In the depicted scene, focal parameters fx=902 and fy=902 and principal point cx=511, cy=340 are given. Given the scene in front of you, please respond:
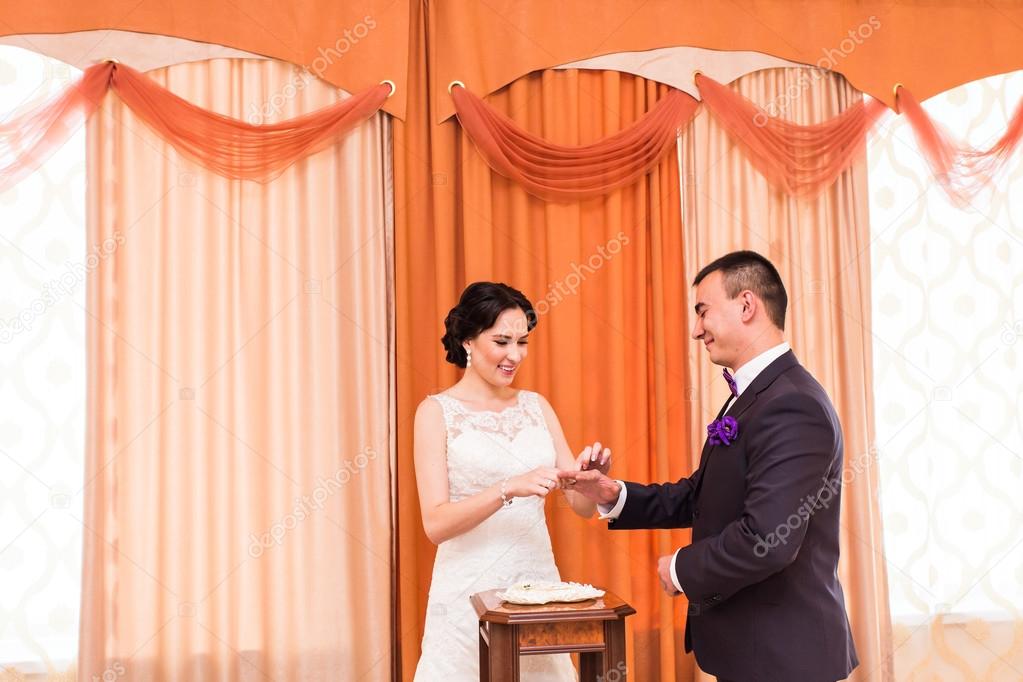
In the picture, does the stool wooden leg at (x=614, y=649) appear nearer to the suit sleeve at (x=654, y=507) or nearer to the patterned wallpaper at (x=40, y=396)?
the suit sleeve at (x=654, y=507)

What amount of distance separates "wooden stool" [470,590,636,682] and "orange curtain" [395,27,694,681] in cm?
152

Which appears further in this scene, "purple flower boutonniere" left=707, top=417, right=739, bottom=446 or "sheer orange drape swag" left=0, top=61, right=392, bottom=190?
"sheer orange drape swag" left=0, top=61, right=392, bottom=190

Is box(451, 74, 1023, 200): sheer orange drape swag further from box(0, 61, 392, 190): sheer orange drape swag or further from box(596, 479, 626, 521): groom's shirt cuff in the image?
box(596, 479, 626, 521): groom's shirt cuff

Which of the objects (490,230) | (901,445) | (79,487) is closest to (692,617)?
Answer: (490,230)

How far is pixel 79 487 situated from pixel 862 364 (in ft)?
10.9

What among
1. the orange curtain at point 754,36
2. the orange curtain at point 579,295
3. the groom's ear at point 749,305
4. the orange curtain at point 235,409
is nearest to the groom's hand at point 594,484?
the groom's ear at point 749,305

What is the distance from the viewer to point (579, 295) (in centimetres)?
380

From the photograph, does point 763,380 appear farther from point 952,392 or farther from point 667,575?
point 952,392

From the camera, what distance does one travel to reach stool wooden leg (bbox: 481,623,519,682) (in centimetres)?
213

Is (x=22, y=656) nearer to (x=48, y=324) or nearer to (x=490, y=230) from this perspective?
(x=48, y=324)

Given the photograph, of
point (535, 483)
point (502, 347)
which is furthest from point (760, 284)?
point (502, 347)

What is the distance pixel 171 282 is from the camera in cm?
362

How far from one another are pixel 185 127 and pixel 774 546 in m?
2.78

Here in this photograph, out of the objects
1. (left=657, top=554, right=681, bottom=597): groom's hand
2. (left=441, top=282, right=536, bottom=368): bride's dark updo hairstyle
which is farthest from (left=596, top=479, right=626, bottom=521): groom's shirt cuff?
(left=441, top=282, right=536, bottom=368): bride's dark updo hairstyle
